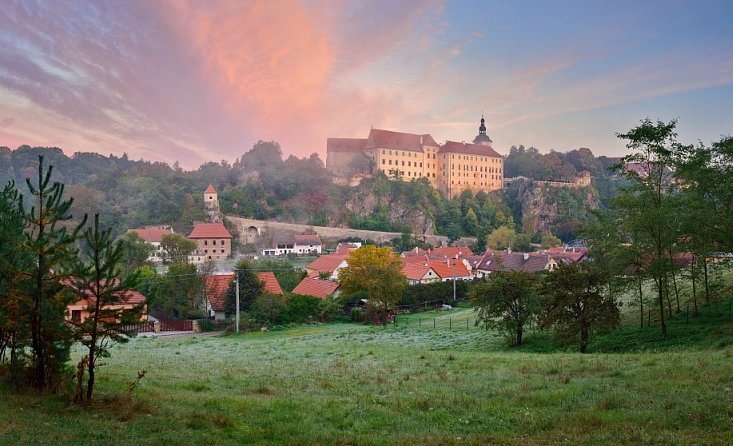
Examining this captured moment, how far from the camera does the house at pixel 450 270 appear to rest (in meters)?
60.5

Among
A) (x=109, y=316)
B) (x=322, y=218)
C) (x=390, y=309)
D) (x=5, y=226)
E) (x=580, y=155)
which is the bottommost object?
(x=390, y=309)

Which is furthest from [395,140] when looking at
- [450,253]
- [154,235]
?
[154,235]

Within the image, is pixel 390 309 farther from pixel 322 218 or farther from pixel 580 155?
pixel 580 155

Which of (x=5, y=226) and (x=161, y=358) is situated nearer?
(x=5, y=226)

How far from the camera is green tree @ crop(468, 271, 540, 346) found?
22.6 metres

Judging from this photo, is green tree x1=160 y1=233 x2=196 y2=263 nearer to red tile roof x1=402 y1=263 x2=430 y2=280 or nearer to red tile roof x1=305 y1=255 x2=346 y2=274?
red tile roof x1=305 y1=255 x2=346 y2=274

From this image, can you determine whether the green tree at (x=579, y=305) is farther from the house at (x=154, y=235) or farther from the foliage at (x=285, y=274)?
the house at (x=154, y=235)

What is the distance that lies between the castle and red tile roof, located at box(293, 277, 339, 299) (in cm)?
7306

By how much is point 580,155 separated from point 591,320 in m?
144

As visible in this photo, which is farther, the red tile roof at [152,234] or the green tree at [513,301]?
the red tile roof at [152,234]

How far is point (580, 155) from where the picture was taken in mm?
151500

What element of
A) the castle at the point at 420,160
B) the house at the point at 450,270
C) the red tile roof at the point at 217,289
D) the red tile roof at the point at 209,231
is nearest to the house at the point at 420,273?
the house at the point at 450,270

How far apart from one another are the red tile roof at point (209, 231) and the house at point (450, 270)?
1608 inches

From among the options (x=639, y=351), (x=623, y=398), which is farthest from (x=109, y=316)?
(x=639, y=351)
